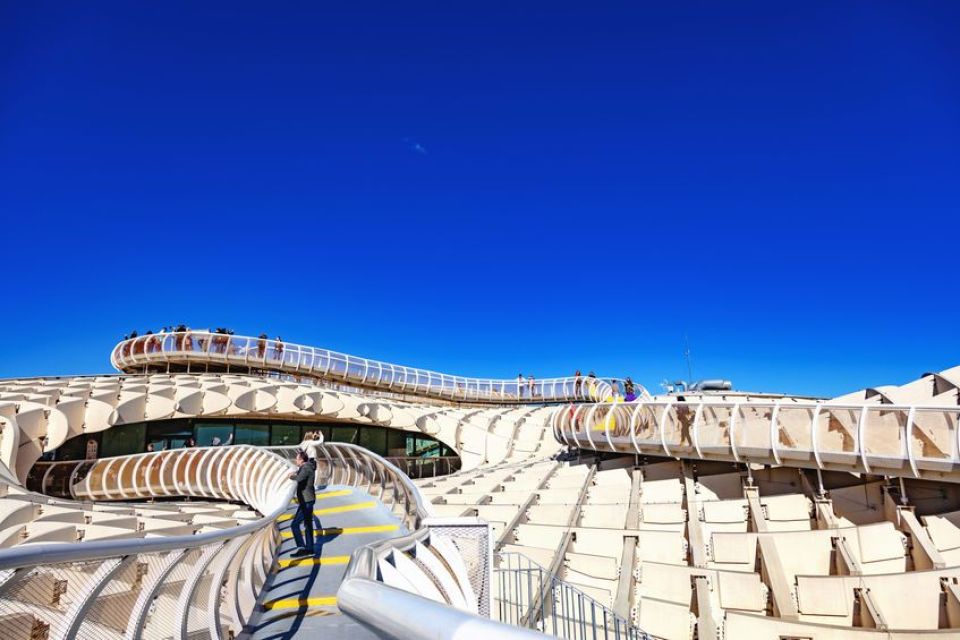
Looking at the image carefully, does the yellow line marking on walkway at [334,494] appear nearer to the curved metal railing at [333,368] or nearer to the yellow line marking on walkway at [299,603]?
the yellow line marking on walkway at [299,603]

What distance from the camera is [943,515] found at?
1003 centimetres

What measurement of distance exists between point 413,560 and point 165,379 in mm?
26806

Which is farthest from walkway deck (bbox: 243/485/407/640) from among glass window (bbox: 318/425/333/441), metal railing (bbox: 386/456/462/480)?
glass window (bbox: 318/425/333/441)

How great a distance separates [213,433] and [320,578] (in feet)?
76.1

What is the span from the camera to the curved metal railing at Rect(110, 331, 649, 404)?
1163 inches

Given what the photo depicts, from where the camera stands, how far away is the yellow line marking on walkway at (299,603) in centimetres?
518

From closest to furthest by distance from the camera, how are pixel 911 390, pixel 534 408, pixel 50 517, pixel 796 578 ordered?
pixel 796 578
pixel 50 517
pixel 911 390
pixel 534 408

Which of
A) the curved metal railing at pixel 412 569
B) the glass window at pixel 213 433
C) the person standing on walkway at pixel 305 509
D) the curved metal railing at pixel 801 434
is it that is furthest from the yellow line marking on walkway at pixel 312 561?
the glass window at pixel 213 433

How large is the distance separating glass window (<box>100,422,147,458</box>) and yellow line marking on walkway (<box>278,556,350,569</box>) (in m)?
22.0

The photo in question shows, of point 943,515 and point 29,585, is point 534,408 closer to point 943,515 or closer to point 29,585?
point 943,515

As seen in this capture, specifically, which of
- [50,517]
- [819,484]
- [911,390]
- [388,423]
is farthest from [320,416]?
[911,390]

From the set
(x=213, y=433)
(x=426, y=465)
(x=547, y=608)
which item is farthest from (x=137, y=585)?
(x=213, y=433)

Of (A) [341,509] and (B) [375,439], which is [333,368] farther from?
(A) [341,509]

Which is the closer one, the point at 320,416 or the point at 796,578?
the point at 796,578
